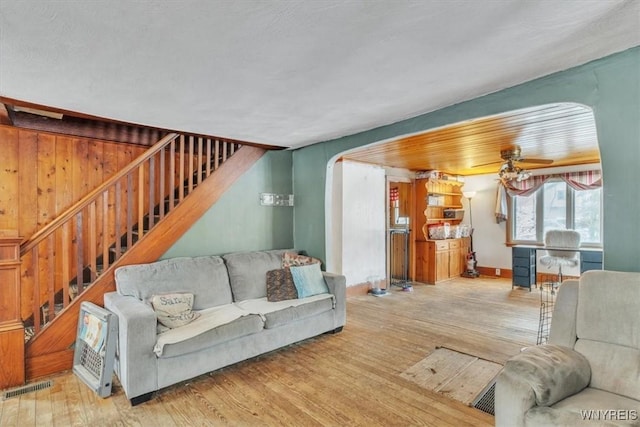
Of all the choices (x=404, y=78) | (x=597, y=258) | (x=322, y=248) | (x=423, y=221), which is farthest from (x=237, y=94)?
(x=597, y=258)

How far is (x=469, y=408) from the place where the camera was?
2.25 metres

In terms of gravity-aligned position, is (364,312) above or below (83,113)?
below

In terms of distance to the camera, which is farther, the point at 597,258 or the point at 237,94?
the point at 597,258

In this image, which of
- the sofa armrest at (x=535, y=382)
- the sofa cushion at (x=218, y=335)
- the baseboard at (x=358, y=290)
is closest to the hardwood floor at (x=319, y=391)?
the sofa cushion at (x=218, y=335)

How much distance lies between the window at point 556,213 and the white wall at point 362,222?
10.4 feet

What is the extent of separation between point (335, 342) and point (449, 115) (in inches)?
97.5

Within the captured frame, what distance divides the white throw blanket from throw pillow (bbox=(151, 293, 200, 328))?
8 centimetres

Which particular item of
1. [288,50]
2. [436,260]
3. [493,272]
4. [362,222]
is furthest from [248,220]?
[493,272]

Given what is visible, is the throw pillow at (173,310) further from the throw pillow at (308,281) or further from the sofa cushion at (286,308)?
the throw pillow at (308,281)

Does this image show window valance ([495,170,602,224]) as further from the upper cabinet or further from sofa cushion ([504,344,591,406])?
sofa cushion ([504,344,591,406])

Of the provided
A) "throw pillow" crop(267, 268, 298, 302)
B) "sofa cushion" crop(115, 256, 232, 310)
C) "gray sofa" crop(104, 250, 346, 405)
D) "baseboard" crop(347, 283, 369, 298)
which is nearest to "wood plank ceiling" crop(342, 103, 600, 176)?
"throw pillow" crop(267, 268, 298, 302)

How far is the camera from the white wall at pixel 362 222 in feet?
17.2

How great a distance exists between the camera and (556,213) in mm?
6371

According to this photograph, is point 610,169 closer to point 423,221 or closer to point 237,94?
point 237,94
